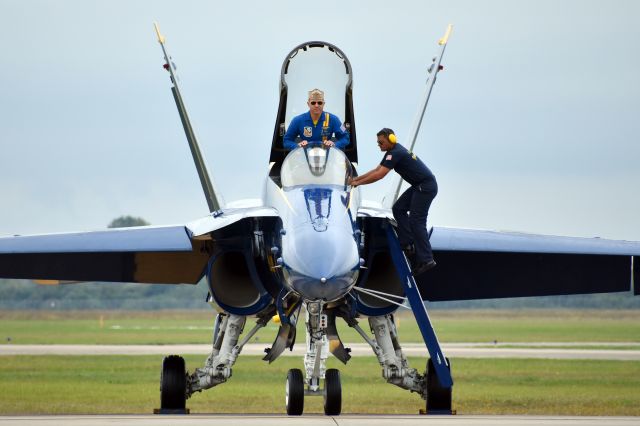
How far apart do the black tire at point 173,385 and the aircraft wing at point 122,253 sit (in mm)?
1171

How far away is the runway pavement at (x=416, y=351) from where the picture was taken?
34250 millimetres

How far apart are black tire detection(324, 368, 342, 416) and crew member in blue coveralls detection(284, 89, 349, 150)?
2395 mm

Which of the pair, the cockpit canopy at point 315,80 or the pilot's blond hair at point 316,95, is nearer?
the pilot's blond hair at point 316,95

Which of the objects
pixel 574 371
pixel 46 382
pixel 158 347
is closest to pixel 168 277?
pixel 46 382

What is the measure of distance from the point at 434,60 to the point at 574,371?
11914mm

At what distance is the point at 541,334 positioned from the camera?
164ft

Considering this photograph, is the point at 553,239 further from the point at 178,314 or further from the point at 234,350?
the point at 178,314

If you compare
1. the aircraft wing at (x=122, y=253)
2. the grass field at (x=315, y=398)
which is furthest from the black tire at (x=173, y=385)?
the grass field at (x=315, y=398)

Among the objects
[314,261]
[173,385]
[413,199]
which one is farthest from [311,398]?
[314,261]

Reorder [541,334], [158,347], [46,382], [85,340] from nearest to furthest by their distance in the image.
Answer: [46,382]
[158,347]
[85,340]
[541,334]

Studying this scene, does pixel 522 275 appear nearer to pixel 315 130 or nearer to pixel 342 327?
pixel 315 130

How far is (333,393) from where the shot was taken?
1451 centimetres

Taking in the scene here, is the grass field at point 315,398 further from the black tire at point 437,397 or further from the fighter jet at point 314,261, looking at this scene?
the black tire at point 437,397

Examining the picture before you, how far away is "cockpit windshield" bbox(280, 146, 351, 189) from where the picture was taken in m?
13.5
